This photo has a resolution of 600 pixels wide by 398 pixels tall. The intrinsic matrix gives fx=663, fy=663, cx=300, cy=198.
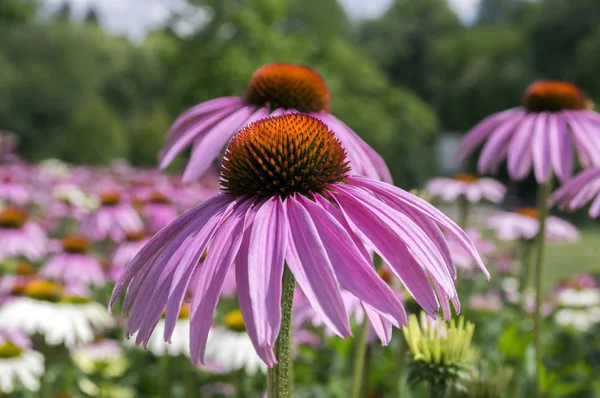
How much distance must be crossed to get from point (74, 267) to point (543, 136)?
7.11ft

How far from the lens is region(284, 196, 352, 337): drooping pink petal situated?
0.60m

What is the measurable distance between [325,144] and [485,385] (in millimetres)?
577

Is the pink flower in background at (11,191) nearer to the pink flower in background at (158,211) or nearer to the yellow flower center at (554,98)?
the pink flower in background at (158,211)

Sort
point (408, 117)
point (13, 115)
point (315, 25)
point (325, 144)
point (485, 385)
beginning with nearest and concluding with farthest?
point (325, 144) < point (485, 385) < point (13, 115) < point (408, 117) < point (315, 25)

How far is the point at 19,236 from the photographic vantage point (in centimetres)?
325

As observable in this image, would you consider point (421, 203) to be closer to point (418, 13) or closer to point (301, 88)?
point (301, 88)

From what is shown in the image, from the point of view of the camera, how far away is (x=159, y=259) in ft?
2.48

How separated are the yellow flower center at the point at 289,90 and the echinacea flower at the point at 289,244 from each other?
528mm

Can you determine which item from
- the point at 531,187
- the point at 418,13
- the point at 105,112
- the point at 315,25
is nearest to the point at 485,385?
the point at 105,112

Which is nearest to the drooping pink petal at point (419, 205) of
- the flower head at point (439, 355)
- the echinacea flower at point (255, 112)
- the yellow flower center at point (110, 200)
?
the flower head at point (439, 355)

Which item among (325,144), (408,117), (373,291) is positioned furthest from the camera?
(408,117)

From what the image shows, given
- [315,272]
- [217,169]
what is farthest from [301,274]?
[217,169]

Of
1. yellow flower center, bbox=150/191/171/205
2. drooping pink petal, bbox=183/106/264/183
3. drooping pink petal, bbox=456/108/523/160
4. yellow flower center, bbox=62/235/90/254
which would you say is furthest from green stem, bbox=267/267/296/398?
yellow flower center, bbox=150/191/171/205

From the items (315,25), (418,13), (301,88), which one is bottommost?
(301,88)
